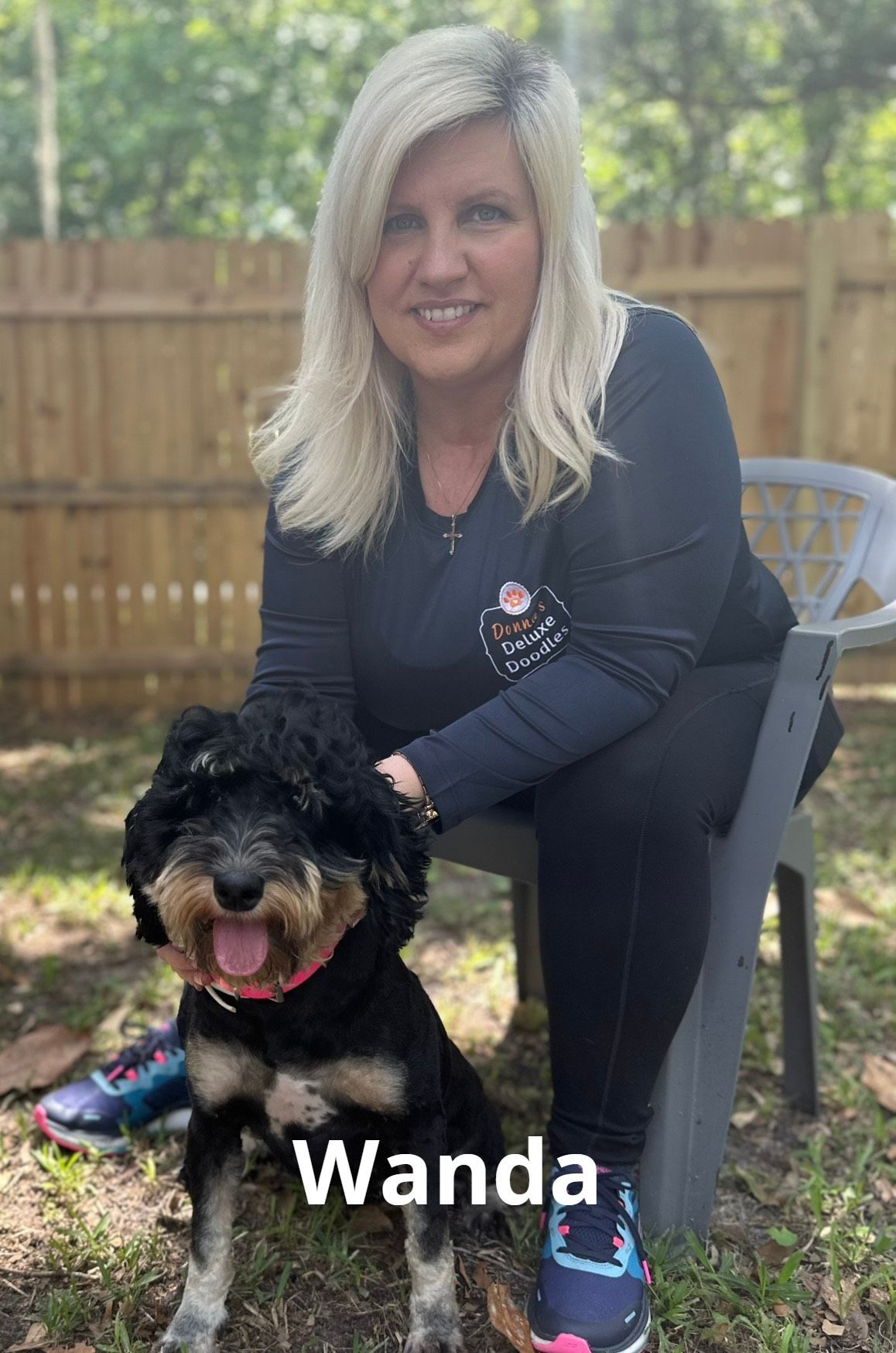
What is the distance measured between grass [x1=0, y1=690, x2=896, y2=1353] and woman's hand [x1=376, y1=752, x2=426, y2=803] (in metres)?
0.95

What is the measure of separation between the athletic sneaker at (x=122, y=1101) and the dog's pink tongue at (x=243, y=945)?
1.00 metres

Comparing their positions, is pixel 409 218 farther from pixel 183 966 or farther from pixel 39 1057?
pixel 39 1057

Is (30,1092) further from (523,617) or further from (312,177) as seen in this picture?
(312,177)

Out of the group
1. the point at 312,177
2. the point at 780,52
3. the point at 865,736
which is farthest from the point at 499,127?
the point at 312,177

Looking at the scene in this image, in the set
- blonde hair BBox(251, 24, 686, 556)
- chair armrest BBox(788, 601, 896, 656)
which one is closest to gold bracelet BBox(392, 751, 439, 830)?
blonde hair BBox(251, 24, 686, 556)

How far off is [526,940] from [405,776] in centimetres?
128

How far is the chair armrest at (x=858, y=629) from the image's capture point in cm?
206

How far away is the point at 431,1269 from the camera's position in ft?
6.55

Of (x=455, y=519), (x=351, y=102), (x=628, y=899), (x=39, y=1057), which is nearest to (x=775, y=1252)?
(x=628, y=899)

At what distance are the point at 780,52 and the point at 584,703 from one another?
16.1 meters

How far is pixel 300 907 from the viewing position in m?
1.71

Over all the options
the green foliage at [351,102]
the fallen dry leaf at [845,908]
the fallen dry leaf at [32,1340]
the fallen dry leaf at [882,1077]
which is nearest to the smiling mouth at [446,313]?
the fallen dry leaf at [32,1340]

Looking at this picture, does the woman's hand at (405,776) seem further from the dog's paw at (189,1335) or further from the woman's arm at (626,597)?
the dog's paw at (189,1335)

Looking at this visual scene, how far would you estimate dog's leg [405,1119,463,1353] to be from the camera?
1984 mm
